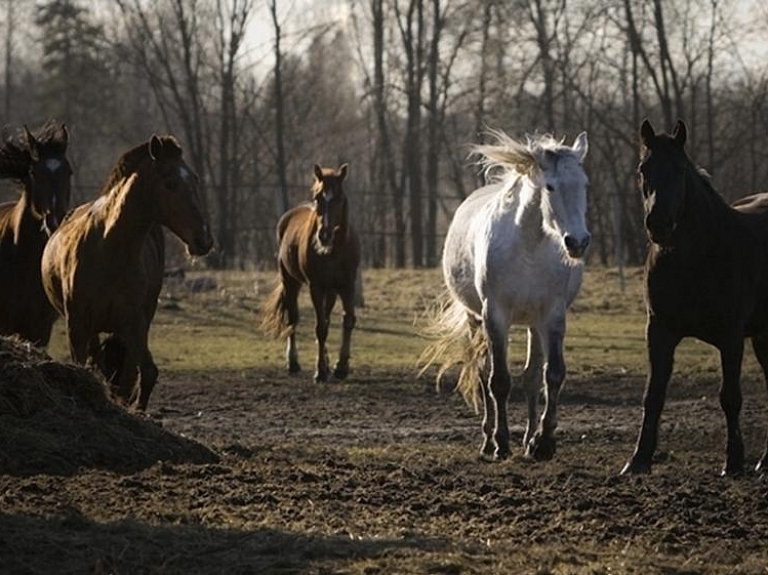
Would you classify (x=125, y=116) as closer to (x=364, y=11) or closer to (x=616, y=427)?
(x=364, y=11)

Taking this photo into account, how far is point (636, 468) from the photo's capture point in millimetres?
9492

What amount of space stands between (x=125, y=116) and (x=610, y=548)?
48933 mm

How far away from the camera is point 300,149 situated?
158 ft

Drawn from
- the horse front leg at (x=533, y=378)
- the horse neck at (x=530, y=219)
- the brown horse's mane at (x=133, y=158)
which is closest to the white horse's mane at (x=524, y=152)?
the horse neck at (x=530, y=219)

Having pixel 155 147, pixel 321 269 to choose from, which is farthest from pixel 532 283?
pixel 321 269

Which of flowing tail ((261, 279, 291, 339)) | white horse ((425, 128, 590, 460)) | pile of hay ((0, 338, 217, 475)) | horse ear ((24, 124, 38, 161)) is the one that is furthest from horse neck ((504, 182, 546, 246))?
flowing tail ((261, 279, 291, 339))

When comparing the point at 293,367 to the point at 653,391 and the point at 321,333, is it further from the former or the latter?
the point at 653,391

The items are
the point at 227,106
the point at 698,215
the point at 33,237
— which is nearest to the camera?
the point at 698,215

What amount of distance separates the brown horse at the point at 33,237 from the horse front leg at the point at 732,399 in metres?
5.24

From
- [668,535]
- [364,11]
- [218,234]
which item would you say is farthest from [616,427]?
[364,11]

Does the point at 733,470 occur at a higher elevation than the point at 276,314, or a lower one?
lower

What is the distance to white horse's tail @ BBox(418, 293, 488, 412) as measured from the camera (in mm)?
12383

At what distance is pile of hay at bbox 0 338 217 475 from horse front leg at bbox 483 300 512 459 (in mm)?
2217

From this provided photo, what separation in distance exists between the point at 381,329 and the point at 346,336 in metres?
6.01
